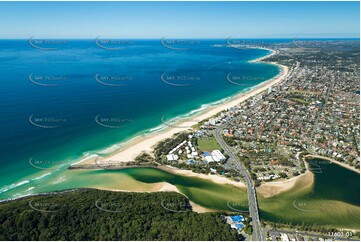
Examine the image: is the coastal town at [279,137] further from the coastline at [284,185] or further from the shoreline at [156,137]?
the shoreline at [156,137]

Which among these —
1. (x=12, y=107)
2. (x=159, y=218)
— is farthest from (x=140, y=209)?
(x=12, y=107)

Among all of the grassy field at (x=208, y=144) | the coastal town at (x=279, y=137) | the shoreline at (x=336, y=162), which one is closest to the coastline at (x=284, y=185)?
the coastal town at (x=279, y=137)

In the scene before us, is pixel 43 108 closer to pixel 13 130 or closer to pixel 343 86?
pixel 13 130

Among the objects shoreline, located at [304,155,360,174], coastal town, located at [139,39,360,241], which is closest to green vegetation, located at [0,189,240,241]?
coastal town, located at [139,39,360,241]

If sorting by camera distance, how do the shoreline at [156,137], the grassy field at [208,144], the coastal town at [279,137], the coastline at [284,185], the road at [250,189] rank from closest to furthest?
the road at [250,189] < the coastline at [284,185] < the coastal town at [279,137] < the shoreline at [156,137] < the grassy field at [208,144]

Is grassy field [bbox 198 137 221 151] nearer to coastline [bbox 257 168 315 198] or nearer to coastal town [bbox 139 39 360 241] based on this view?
coastal town [bbox 139 39 360 241]

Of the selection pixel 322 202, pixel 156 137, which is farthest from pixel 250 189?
pixel 156 137
